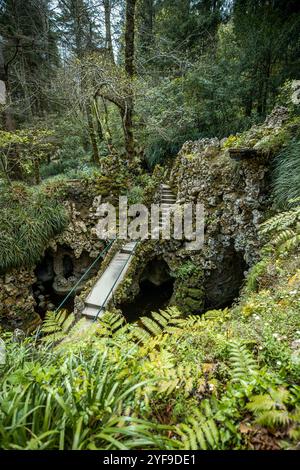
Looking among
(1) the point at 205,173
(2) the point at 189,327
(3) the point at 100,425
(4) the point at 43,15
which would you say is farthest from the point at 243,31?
(3) the point at 100,425

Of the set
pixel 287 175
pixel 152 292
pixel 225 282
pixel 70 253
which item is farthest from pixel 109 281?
pixel 287 175

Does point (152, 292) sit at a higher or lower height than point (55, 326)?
lower

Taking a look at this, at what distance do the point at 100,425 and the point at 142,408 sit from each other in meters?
0.26

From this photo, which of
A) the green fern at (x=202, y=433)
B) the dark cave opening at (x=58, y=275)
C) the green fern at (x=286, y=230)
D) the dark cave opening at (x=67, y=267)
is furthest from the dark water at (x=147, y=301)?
the green fern at (x=202, y=433)

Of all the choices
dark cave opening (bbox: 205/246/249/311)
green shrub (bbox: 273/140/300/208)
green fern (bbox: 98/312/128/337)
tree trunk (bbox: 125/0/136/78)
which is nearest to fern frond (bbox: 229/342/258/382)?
green fern (bbox: 98/312/128/337)

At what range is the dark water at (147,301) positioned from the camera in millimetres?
6559

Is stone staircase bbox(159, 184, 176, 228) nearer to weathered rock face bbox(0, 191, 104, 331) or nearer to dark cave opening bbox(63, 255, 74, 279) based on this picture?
weathered rock face bbox(0, 191, 104, 331)

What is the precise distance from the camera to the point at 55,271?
7.64 m

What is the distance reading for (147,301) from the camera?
6.97 m

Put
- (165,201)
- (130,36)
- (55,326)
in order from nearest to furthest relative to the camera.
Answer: (55,326) → (130,36) → (165,201)

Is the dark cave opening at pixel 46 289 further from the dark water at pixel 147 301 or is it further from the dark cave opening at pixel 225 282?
the dark cave opening at pixel 225 282

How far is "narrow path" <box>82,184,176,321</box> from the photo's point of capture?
5.21m

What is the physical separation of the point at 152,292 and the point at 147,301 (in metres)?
0.40

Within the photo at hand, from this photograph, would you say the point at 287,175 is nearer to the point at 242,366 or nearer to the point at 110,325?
the point at 242,366
